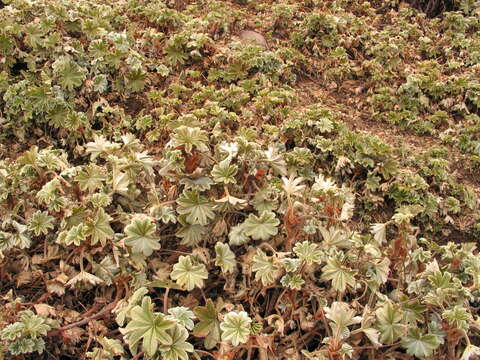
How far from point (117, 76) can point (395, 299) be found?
9.29 ft

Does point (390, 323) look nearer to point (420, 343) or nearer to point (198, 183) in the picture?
point (420, 343)

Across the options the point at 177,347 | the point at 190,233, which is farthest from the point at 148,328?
the point at 190,233

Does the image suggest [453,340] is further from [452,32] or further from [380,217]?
[452,32]

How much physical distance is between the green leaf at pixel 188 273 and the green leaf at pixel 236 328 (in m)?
0.25

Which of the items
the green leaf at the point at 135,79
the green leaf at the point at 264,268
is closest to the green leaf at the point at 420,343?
the green leaf at the point at 264,268

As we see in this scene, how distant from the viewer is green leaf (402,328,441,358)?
2.33 m

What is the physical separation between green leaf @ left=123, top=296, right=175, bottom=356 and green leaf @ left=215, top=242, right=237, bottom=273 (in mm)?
460

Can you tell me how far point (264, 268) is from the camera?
2443 mm

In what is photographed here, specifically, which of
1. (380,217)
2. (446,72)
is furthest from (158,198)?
(446,72)

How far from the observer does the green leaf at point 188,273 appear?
2398 millimetres

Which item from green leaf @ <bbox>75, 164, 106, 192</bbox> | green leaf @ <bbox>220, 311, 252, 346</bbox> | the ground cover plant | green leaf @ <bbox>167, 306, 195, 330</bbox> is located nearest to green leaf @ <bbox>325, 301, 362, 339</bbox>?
the ground cover plant

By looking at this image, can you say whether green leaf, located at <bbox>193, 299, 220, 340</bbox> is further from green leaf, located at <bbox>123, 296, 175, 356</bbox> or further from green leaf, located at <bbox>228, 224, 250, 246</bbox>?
green leaf, located at <bbox>228, 224, 250, 246</bbox>

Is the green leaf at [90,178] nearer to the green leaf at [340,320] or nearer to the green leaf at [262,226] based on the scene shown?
the green leaf at [262,226]

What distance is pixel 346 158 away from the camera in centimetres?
357
